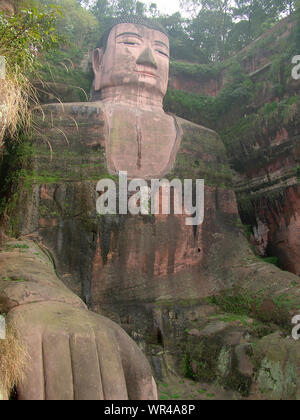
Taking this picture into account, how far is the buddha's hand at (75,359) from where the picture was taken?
12.9ft

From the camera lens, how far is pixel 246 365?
22.9 ft

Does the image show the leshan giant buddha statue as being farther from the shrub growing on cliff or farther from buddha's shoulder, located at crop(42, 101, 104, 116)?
the shrub growing on cliff

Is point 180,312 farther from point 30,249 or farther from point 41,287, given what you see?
point 41,287

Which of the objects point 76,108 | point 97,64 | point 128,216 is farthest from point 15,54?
point 97,64

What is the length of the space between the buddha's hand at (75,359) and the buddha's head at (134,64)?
7637 millimetres

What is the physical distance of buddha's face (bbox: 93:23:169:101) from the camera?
36.6 ft

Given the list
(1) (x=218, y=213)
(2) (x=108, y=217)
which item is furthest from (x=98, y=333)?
(1) (x=218, y=213)

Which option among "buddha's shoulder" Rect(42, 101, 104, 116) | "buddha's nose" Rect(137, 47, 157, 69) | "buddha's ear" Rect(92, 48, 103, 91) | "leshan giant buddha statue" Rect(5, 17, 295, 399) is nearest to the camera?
"leshan giant buddha statue" Rect(5, 17, 295, 399)

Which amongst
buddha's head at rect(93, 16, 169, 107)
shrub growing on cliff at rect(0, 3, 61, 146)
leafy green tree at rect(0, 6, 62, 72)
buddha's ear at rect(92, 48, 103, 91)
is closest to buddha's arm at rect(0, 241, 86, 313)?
shrub growing on cliff at rect(0, 3, 61, 146)

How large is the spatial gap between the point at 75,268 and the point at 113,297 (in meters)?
1.03

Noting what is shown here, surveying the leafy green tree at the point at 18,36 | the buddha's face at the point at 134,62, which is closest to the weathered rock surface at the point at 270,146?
the buddha's face at the point at 134,62

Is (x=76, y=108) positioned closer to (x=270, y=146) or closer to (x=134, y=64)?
(x=134, y=64)

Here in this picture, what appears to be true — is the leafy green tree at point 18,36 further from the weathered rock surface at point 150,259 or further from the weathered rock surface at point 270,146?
the weathered rock surface at point 270,146

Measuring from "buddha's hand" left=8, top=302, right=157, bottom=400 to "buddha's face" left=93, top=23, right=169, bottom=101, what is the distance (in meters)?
7.71
